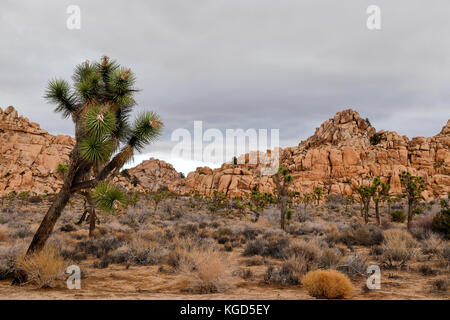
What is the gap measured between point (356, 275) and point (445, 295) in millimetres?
2019

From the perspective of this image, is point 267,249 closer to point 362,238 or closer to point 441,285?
point 362,238

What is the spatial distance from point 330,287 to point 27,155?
275ft

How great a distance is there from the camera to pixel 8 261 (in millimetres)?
7191

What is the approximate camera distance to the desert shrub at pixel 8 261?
691 cm

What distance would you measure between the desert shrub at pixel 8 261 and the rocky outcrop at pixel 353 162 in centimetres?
6086

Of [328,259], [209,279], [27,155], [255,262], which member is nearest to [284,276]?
[328,259]

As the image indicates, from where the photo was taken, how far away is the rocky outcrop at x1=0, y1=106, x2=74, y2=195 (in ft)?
209

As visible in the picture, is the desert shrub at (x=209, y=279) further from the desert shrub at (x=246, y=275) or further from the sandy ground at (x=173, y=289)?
the desert shrub at (x=246, y=275)

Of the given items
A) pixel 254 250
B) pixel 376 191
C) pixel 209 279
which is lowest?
pixel 254 250

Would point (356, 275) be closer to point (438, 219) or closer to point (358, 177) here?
point (438, 219)

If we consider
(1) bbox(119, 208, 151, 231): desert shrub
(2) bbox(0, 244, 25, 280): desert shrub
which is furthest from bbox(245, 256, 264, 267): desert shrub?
(1) bbox(119, 208, 151, 231): desert shrub

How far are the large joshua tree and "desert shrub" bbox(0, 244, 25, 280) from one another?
0.52 metres

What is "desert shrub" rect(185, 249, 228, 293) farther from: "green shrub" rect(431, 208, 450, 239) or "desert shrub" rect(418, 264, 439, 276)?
"green shrub" rect(431, 208, 450, 239)

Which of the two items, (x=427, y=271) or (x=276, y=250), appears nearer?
(x=427, y=271)
